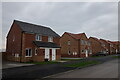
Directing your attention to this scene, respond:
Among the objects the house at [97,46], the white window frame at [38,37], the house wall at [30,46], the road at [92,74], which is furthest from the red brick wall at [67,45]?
the road at [92,74]

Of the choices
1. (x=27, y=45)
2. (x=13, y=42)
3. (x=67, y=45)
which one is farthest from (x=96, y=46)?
(x=13, y=42)

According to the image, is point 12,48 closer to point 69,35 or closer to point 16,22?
point 16,22

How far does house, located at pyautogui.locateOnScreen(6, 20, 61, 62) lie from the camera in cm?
2697

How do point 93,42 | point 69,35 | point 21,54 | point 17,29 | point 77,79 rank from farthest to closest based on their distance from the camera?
point 93,42 < point 69,35 < point 17,29 < point 21,54 < point 77,79

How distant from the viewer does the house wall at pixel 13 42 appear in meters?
27.8

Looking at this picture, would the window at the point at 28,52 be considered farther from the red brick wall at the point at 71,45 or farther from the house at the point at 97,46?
the house at the point at 97,46

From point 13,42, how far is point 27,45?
3825mm

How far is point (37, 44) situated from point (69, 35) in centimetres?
2136

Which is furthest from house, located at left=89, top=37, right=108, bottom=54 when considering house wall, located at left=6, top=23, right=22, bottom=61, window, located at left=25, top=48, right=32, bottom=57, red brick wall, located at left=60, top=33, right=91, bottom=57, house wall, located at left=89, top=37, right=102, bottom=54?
house wall, located at left=6, top=23, right=22, bottom=61

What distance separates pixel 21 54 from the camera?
26.5 metres

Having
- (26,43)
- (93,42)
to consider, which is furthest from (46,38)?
(93,42)

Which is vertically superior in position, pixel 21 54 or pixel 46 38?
pixel 46 38

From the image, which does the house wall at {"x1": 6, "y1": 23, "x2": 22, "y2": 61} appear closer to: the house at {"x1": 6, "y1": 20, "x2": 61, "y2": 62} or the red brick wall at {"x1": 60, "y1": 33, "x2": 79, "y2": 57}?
the house at {"x1": 6, "y1": 20, "x2": 61, "y2": 62}

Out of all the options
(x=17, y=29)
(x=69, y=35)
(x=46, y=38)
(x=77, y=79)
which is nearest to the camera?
(x=77, y=79)
